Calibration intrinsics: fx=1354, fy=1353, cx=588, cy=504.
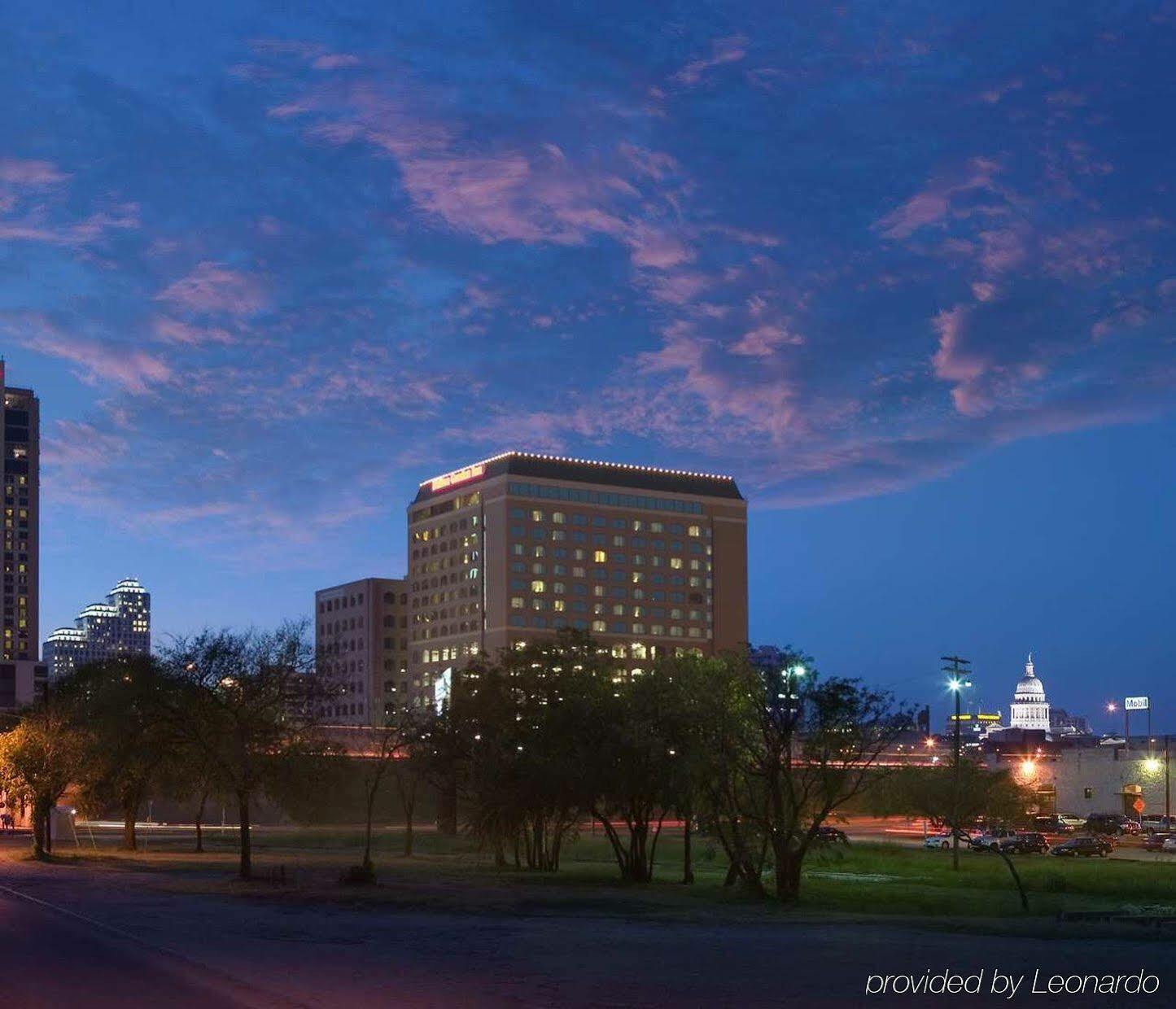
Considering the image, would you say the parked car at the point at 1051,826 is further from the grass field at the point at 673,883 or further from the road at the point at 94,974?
the road at the point at 94,974

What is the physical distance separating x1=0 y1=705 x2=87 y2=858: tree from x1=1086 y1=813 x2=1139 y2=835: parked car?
71.2 m

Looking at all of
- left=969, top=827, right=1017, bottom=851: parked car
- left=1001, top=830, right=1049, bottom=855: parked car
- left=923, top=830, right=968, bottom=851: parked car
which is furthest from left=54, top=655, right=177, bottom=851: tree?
left=1001, top=830, right=1049, bottom=855: parked car

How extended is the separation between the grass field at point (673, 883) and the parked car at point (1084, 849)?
2756 millimetres

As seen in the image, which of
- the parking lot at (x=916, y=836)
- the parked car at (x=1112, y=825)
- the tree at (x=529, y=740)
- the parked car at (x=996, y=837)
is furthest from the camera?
the parked car at (x=1112, y=825)

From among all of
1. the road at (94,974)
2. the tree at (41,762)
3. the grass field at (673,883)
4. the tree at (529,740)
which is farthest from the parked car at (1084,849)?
the road at (94,974)

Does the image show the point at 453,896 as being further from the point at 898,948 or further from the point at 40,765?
the point at 40,765

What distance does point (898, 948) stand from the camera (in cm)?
2788

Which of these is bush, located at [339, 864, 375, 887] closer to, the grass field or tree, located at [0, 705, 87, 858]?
the grass field

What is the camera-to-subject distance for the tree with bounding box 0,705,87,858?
68.2 meters

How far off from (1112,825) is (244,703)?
7514 centimetres

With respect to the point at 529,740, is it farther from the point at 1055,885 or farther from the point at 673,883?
the point at 1055,885

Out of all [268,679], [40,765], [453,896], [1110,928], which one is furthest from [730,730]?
[40,765]

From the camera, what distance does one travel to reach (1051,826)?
358 ft

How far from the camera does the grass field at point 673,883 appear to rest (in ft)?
133
